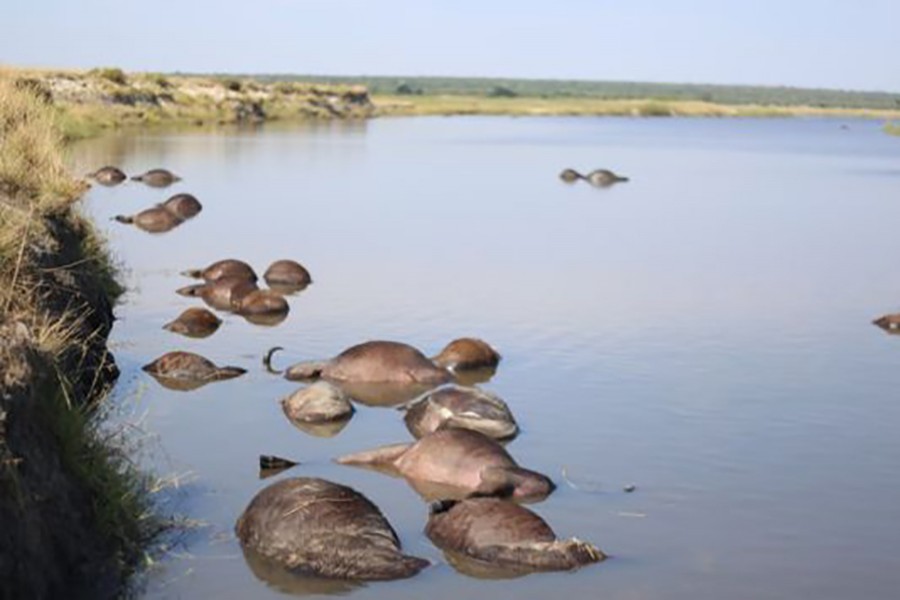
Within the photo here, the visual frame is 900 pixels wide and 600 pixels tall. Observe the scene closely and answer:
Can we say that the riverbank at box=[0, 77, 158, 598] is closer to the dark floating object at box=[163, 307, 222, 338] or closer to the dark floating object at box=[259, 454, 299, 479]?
the dark floating object at box=[259, 454, 299, 479]

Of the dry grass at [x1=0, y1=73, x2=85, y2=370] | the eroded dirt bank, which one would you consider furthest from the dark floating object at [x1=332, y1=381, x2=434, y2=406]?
the eroded dirt bank

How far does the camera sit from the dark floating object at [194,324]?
13859 millimetres

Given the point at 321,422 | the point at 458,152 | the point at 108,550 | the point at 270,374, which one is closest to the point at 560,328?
the point at 270,374

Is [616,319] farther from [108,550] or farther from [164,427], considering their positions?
[108,550]

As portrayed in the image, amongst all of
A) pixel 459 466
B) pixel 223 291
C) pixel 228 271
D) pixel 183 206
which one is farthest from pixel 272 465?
pixel 183 206

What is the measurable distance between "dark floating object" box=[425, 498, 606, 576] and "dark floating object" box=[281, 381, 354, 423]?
2816 mm

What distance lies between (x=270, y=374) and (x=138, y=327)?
253 cm

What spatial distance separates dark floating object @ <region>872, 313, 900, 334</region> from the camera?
15007 millimetres

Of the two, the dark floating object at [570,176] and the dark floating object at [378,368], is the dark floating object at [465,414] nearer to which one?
the dark floating object at [378,368]

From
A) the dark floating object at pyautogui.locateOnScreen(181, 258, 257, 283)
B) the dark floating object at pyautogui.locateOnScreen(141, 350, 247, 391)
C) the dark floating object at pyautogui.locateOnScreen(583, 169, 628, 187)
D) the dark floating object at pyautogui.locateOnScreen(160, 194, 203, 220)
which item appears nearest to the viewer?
the dark floating object at pyautogui.locateOnScreen(141, 350, 247, 391)

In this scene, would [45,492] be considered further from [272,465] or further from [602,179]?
[602,179]

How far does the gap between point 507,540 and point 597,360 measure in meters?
5.60

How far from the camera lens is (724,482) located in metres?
9.20

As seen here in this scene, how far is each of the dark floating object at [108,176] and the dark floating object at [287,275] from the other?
12.6 metres
